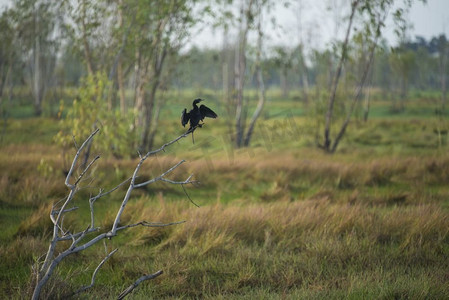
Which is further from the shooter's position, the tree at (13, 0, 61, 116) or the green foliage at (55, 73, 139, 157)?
the tree at (13, 0, 61, 116)

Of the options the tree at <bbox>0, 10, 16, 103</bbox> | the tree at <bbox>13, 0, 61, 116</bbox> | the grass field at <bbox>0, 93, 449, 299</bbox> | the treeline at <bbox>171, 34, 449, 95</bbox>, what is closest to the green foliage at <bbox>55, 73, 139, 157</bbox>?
the grass field at <bbox>0, 93, 449, 299</bbox>

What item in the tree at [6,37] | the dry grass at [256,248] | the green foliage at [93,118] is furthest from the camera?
the tree at [6,37]

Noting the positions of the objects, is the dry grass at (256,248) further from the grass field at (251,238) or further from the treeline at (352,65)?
the treeline at (352,65)

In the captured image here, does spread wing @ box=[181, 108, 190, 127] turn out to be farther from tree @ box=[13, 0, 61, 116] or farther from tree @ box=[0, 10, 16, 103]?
tree @ box=[13, 0, 61, 116]

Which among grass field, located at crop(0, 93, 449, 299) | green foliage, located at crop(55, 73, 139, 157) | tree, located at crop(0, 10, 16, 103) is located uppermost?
tree, located at crop(0, 10, 16, 103)

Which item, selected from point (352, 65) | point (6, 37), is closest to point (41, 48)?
point (6, 37)

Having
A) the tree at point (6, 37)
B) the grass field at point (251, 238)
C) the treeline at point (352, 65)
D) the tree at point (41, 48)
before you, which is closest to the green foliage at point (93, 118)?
the grass field at point (251, 238)

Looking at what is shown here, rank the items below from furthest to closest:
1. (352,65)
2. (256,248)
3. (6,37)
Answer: (352,65) < (6,37) < (256,248)

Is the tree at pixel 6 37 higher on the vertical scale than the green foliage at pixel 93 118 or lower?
higher

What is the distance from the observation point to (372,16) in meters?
13.8

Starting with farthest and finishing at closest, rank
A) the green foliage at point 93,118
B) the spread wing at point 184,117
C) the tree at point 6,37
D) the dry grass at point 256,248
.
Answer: the tree at point 6,37
the green foliage at point 93,118
the dry grass at point 256,248
the spread wing at point 184,117

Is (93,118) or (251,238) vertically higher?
(93,118)

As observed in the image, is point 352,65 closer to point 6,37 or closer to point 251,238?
point 6,37

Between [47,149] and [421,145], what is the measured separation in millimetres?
13762
